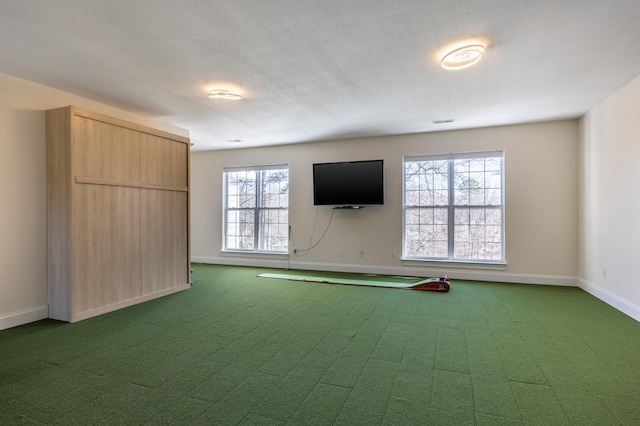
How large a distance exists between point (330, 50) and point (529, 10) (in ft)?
4.83

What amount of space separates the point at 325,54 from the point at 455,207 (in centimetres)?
384

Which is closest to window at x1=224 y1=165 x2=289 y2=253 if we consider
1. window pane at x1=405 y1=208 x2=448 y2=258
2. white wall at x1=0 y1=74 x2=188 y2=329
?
window pane at x1=405 y1=208 x2=448 y2=258

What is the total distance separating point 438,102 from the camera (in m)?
4.14

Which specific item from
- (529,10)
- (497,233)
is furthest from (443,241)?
(529,10)

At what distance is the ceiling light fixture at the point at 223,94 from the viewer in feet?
12.1

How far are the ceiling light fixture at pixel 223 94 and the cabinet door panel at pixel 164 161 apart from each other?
45.2 inches

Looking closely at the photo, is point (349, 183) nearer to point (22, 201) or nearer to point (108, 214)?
point (108, 214)

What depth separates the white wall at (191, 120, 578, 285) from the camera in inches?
199

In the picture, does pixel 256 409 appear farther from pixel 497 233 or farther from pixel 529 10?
pixel 497 233

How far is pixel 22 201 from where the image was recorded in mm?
3396

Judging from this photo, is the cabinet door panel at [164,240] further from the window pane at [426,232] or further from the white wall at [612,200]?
the white wall at [612,200]

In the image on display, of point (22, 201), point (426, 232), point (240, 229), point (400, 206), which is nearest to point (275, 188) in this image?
point (240, 229)

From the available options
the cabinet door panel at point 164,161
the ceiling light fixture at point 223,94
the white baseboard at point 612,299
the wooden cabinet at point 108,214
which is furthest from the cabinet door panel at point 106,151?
the white baseboard at point 612,299

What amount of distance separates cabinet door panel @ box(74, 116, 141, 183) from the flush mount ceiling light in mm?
3703
